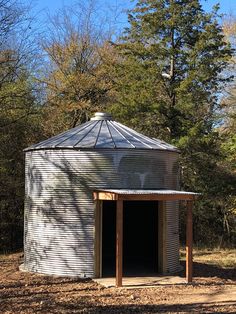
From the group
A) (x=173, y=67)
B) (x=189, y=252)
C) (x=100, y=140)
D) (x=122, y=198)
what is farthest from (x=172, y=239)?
(x=173, y=67)

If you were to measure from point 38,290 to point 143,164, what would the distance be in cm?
409

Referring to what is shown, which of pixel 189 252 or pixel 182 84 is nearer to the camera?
pixel 189 252

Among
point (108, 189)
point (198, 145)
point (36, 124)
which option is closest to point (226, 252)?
point (198, 145)

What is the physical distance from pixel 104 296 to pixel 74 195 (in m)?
3.07

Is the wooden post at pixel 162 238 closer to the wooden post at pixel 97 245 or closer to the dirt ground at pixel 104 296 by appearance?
the dirt ground at pixel 104 296

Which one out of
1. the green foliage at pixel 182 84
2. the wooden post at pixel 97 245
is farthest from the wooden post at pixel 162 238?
the green foliage at pixel 182 84

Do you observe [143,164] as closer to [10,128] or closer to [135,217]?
[135,217]

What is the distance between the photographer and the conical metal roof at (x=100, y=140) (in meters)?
12.0

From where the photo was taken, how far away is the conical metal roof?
12005mm

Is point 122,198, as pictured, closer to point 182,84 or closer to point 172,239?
point 172,239

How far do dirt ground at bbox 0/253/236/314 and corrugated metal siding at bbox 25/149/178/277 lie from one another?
54 cm

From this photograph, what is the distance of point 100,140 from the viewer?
12289 millimetres

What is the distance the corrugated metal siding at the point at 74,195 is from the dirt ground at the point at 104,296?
1.77 ft

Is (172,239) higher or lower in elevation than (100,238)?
lower
